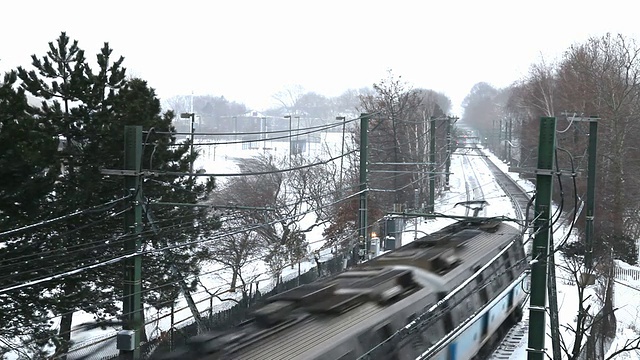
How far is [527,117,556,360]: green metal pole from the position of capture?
32.6ft

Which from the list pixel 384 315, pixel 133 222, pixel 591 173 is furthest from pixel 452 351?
pixel 591 173

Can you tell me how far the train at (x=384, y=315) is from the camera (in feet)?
23.6

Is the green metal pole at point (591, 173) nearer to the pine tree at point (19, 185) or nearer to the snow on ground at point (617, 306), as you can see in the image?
the snow on ground at point (617, 306)

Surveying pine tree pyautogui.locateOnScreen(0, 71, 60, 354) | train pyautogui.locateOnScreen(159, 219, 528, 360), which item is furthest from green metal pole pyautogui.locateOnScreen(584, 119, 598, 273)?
pine tree pyautogui.locateOnScreen(0, 71, 60, 354)

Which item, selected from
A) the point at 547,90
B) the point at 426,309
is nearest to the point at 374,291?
the point at 426,309

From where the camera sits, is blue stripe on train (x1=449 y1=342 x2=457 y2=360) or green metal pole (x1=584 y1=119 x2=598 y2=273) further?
green metal pole (x1=584 y1=119 x2=598 y2=273)

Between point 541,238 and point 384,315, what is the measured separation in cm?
303

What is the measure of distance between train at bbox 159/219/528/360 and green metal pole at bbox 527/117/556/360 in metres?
0.74

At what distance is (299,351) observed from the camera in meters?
7.09

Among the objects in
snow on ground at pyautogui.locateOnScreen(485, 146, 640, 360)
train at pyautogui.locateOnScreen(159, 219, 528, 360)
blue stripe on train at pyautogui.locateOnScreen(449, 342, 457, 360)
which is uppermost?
train at pyautogui.locateOnScreen(159, 219, 528, 360)

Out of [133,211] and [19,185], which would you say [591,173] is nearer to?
[133,211]

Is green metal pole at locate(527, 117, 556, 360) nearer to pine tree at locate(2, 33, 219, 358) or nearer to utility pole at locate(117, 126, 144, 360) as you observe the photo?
utility pole at locate(117, 126, 144, 360)

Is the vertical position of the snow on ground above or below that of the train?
below

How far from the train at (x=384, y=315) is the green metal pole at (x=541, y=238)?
74cm
